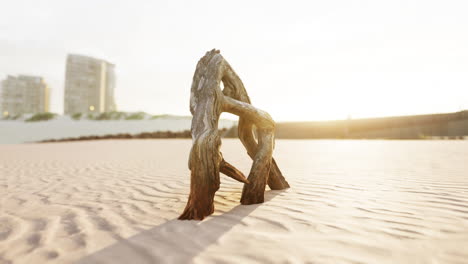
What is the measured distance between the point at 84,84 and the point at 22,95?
1334 cm

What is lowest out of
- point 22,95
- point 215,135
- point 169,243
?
point 169,243

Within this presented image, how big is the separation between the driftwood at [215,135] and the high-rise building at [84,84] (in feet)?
133

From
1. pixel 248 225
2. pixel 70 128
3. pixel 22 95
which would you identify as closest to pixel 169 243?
pixel 248 225

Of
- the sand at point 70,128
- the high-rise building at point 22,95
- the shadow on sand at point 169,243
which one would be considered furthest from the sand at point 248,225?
the high-rise building at point 22,95

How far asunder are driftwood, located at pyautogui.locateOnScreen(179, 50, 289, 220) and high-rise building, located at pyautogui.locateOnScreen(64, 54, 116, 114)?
40623 millimetres

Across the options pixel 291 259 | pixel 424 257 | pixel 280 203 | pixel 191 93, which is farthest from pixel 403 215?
pixel 191 93

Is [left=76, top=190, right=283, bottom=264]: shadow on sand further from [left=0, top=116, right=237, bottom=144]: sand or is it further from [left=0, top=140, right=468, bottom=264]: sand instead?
[left=0, top=116, right=237, bottom=144]: sand

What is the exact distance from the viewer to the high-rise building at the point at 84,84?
37344mm

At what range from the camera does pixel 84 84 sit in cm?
3803

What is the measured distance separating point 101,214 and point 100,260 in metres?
1.22

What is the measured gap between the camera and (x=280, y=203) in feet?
10.3

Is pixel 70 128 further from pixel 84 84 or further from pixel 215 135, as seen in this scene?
pixel 215 135

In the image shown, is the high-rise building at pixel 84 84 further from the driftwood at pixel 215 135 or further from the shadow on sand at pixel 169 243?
the shadow on sand at pixel 169 243

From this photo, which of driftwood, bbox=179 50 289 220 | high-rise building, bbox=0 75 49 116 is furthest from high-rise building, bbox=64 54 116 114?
driftwood, bbox=179 50 289 220
